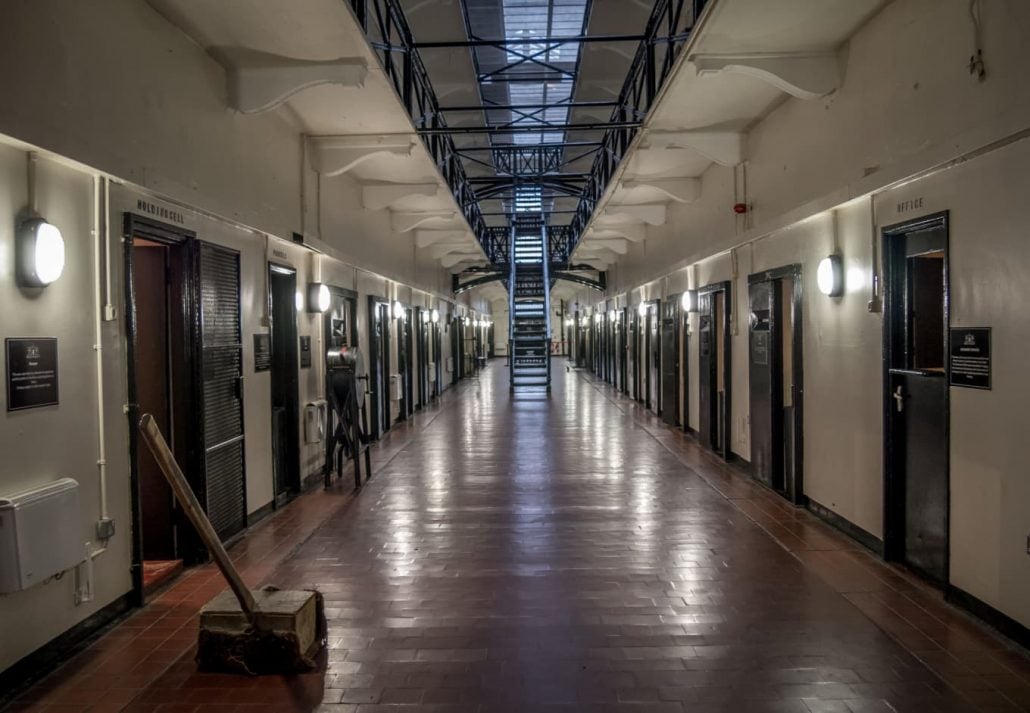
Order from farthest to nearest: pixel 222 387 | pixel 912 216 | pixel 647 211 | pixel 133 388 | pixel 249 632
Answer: pixel 647 211 < pixel 222 387 < pixel 912 216 < pixel 133 388 < pixel 249 632

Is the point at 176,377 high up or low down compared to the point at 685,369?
up

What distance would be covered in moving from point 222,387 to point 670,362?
7.41 metres

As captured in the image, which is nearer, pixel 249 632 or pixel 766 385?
pixel 249 632

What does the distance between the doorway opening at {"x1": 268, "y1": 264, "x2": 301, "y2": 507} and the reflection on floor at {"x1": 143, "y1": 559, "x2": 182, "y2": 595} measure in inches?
67.2

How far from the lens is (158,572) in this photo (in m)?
4.12

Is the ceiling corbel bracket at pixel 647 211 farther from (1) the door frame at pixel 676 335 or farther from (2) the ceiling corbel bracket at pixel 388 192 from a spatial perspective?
(2) the ceiling corbel bracket at pixel 388 192

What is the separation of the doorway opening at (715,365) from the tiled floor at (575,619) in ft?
5.33

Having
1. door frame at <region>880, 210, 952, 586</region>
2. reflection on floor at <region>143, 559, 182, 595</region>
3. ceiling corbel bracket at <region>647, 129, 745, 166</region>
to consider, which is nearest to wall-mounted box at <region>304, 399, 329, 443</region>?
reflection on floor at <region>143, 559, 182, 595</region>

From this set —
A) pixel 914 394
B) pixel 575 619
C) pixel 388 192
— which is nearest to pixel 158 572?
pixel 575 619

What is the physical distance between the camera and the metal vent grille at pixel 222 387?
4.50 m

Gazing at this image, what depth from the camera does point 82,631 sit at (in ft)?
10.7

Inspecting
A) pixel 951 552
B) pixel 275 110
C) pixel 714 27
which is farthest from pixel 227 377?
pixel 951 552

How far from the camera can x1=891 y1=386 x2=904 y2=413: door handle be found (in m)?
4.12

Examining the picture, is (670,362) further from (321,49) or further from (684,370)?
(321,49)
